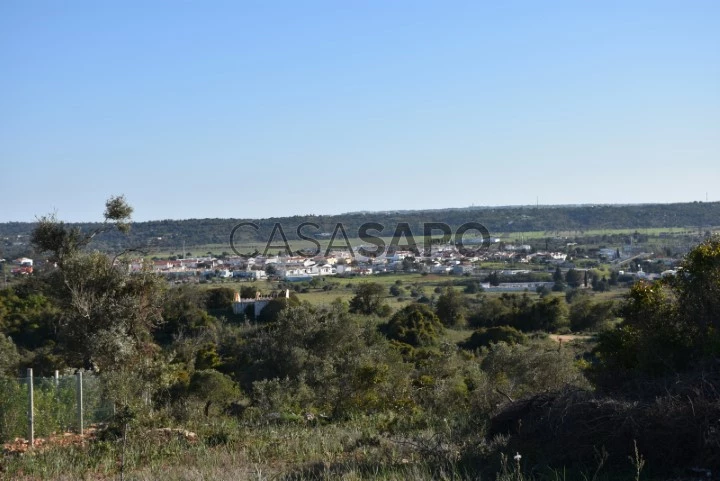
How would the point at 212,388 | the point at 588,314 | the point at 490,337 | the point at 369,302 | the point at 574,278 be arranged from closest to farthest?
1. the point at 212,388
2. the point at 490,337
3. the point at 588,314
4. the point at 369,302
5. the point at 574,278

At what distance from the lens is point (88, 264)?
545 inches

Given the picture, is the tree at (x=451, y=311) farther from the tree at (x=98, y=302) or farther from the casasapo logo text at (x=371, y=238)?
the tree at (x=98, y=302)

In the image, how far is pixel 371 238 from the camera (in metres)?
71.9

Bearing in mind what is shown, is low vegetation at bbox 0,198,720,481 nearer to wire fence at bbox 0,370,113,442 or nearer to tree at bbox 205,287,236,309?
wire fence at bbox 0,370,113,442

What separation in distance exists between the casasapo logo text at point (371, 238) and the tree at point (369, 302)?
25.5 meters

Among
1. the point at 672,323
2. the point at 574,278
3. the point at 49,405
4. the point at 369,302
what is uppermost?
the point at 672,323

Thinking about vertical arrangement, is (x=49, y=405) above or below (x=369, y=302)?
above

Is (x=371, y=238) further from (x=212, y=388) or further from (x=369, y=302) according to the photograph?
(x=212, y=388)

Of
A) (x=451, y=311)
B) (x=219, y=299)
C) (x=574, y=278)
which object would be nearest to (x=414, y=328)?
(x=451, y=311)

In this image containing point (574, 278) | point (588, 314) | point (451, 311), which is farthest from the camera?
point (574, 278)

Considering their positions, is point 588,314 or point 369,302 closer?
point 588,314

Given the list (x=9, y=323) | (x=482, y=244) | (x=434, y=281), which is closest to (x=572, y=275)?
(x=434, y=281)

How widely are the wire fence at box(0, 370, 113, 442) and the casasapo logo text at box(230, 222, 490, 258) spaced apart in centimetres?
5777

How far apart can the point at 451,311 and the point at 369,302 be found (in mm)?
4510
